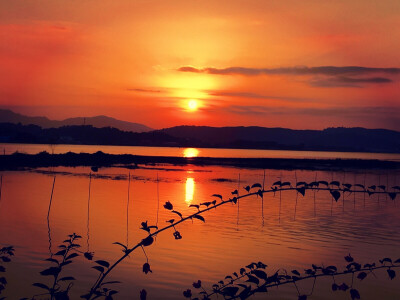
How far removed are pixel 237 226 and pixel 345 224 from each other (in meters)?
7.18

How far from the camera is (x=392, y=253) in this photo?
21344 millimetres

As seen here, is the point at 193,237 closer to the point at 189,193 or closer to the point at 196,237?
the point at 196,237

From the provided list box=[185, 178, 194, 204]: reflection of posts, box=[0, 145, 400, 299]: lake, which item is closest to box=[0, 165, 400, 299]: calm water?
box=[0, 145, 400, 299]: lake

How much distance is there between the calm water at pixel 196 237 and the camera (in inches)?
613

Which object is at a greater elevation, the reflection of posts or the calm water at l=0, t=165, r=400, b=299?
the reflection of posts

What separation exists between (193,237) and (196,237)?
15cm

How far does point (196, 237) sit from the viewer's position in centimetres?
2338

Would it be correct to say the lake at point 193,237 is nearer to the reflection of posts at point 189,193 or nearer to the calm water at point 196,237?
the calm water at point 196,237

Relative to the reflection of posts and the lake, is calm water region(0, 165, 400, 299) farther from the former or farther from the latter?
the reflection of posts

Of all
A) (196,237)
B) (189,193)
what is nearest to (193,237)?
(196,237)

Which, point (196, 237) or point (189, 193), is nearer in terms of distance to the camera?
point (196, 237)

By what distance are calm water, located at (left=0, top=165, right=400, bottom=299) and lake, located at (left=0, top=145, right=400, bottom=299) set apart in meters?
0.04

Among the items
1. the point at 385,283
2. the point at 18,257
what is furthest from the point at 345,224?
the point at 18,257

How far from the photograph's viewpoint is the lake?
15.5 m
